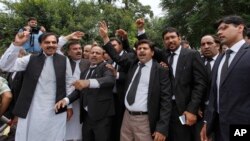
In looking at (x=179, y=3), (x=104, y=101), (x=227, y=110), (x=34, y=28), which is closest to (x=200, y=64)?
(x=227, y=110)

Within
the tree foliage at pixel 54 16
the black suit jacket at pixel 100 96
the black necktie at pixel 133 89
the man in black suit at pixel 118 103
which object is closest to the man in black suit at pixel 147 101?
the black necktie at pixel 133 89

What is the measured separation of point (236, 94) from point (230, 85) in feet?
0.38

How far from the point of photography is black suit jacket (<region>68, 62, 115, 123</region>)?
16.4 ft

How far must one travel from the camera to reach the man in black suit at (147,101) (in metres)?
4.46

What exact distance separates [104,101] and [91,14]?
490 inches

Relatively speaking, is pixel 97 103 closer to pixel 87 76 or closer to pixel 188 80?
pixel 87 76

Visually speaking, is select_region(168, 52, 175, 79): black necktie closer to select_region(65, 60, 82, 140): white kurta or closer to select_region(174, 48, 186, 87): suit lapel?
select_region(174, 48, 186, 87): suit lapel

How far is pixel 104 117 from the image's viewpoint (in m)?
5.07

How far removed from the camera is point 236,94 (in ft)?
11.5

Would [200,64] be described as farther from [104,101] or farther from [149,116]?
[104,101]

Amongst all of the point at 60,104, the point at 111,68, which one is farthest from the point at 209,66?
the point at 60,104

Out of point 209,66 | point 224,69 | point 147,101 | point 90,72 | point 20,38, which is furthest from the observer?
point 90,72

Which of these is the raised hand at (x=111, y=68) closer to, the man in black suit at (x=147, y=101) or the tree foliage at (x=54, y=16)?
the man in black suit at (x=147, y=101)

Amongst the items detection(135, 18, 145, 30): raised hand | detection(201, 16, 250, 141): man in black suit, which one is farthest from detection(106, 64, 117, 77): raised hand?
detection(201, 16, 250, 141): man in black suit
